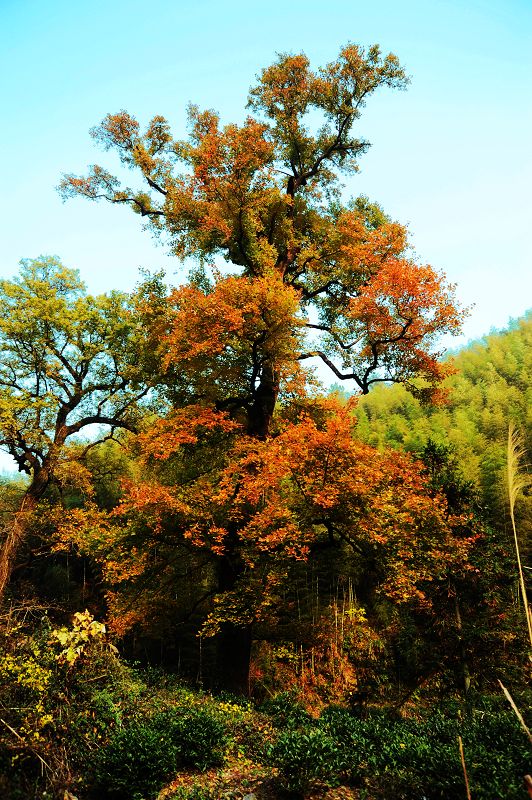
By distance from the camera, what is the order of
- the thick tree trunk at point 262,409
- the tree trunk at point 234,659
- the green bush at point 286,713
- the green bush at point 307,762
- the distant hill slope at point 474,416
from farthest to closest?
the distant hill slope at point 474,416
the thick tree trunk at point 262,409
the tree trunk at point 234,659
the green bush at point 286,713
the green bush at point 307,762

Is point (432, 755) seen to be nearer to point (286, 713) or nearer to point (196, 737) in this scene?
point (196, 737)

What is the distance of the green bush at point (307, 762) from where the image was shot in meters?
4.93

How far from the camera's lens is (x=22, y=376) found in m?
14.4

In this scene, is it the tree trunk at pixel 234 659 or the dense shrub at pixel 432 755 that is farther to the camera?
the tree trunk at pixel 234 659

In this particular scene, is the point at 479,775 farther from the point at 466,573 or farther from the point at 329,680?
the point at 329,680

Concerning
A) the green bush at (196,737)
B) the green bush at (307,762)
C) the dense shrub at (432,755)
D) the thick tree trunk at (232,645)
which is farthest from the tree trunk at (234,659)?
the green bush at (307,762)

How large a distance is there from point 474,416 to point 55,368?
21.6 m

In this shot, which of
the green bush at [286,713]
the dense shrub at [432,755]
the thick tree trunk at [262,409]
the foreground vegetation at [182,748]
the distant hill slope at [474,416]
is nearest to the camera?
the dense shrub at [432,755]

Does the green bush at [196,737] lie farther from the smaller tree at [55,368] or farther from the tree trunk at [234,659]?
the smaller tree at [55,368]

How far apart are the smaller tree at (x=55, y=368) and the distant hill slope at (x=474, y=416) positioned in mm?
10244

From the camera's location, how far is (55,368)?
14.1 metres

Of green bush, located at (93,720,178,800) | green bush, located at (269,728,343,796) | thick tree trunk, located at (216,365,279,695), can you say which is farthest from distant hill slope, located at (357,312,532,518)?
green bush, located at (93,720,178,800)

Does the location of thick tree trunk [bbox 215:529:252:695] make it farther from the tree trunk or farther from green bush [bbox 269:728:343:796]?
green bush [bbox 269:728:343:796]

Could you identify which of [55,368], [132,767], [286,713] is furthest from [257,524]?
[55,368]
